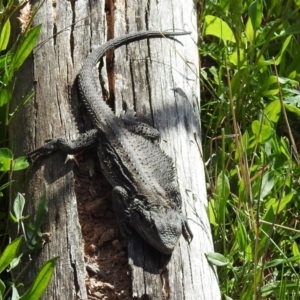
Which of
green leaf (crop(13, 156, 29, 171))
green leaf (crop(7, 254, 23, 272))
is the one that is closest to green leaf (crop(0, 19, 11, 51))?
green leaf (crop(13, 156, 29, 171))

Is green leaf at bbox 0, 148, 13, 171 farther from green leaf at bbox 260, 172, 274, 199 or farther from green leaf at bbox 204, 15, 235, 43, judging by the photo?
green leaf at bbox 204, 15, 235, 43

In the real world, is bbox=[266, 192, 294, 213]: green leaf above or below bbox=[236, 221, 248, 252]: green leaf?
above

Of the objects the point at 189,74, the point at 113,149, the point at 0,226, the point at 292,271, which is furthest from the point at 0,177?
the point at 292,271

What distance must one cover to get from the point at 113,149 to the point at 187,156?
45cm

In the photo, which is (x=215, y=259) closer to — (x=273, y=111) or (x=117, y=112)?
(x=117, y=112)

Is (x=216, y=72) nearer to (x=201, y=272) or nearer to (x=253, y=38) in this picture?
(x=253, y=38)

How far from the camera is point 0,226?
453 centimetres

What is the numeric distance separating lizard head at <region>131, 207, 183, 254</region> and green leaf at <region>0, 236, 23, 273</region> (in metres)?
0.61

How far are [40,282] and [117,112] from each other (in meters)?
1.39

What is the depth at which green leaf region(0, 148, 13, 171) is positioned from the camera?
13.5 ft

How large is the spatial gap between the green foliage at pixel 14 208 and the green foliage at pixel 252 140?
89cm

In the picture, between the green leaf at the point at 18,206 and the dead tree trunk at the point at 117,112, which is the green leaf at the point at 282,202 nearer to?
the dead tree trunk at the point at 117,112

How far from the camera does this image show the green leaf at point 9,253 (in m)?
3.55

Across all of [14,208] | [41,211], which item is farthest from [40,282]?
[14,208]
